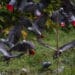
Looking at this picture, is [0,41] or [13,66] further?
[13,66]

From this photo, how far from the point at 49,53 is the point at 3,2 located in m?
1.56

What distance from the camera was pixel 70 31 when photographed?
5.07 meters

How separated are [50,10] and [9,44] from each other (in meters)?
0.60

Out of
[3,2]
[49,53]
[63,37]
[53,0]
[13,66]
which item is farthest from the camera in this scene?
[3,2]

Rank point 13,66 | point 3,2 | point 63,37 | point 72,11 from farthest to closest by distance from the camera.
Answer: point 3,2 → point 63,37 → point 13,66 → point 72,11

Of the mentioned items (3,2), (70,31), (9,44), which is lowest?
(70,31)

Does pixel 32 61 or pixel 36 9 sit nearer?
pixel 36 9

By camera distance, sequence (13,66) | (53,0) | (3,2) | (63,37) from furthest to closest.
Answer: (3,2) → (63,37) → (13,66) → (53,0)

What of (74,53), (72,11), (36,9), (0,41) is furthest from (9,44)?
(74,53)

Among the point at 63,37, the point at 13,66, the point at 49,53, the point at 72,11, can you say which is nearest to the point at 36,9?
the point at 72,11

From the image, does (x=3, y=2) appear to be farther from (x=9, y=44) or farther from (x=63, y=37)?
(x=9, y=44)

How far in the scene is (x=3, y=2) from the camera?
5.00 m

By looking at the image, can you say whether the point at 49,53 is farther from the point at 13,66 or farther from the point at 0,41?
the point at 0,41

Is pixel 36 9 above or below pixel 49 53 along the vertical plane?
above
